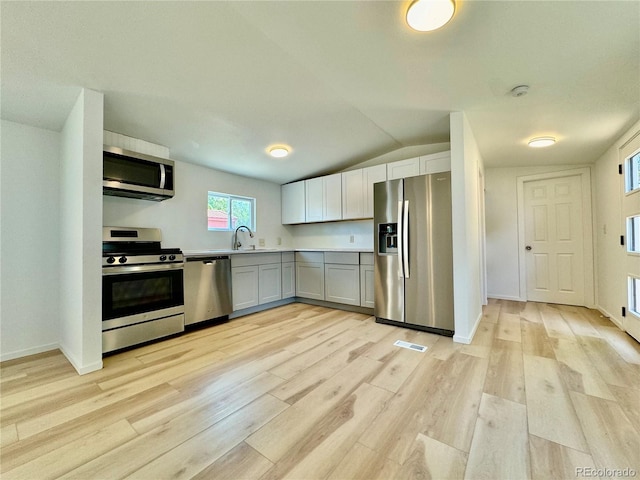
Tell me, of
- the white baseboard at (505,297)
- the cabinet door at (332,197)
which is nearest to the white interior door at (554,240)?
the white baseboard at (505,297)

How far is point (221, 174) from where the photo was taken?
13.6 ft

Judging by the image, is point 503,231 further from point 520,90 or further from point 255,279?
point 255,279

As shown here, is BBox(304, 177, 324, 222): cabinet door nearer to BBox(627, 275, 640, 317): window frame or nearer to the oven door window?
the oven door window

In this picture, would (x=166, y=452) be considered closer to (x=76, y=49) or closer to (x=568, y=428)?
(x=568, y=428)

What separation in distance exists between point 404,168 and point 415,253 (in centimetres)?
133

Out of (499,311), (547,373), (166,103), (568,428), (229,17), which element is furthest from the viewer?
(499,311)

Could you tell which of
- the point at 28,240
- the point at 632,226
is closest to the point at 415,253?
the point at 632,226

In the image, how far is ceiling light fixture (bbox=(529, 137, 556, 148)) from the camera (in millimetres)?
3137

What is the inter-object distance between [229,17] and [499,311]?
462 centimetres

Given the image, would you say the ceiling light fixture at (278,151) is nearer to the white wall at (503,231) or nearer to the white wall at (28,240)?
the white wall at (28,240)

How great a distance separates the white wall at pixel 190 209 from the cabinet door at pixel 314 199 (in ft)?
2.34

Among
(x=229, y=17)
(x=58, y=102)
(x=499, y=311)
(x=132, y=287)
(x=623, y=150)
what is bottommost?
(x=499, y=311)

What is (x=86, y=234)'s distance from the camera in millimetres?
2117

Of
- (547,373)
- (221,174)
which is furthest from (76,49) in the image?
(547,373)
